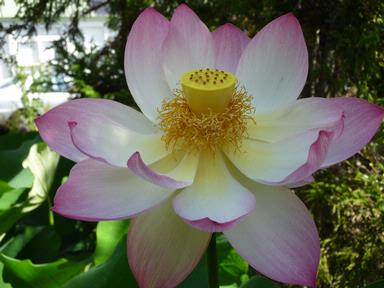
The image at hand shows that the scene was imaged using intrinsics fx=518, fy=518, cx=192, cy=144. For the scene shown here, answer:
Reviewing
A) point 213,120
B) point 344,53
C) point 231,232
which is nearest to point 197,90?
point 213,120

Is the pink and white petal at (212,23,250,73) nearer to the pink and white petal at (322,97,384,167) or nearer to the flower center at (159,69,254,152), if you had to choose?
the flower center at (159,69,254,152)

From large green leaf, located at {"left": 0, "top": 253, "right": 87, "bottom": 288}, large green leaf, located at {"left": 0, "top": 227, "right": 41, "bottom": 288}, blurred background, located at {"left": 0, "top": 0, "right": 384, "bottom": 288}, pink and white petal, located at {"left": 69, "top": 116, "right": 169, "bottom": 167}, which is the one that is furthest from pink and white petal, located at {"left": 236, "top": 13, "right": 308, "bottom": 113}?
large green leaf, located at {"left": 0, "top": 227, "right": 41, "bottom": 288}

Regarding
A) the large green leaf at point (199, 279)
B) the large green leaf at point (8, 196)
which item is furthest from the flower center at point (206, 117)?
the large green leaf at point (8, 196)

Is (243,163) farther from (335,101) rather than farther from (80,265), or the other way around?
(80,265)

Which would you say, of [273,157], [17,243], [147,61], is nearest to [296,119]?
[273,157]

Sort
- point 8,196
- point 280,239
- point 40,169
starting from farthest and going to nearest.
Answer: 1. point 40,169
2. point 8,196
3. point 280,239

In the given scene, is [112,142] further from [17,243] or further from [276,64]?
[17,243]

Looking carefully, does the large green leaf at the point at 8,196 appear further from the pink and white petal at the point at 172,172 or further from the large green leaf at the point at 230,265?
the pink and white petal at the point at 172,172
